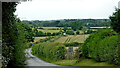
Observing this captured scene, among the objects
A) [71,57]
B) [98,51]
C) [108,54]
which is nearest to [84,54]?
[71,57]

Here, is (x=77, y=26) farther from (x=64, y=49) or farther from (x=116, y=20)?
(x=116, y=20)

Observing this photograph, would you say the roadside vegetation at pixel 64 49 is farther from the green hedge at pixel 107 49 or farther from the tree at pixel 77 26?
the tree at pixel 77 26

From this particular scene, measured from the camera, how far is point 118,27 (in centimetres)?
2138

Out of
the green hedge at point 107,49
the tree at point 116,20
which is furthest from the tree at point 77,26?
the tree at point 116,20

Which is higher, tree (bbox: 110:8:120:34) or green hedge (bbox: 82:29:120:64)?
tree (bbox: 110:8:120:34)

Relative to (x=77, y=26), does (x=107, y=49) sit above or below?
below

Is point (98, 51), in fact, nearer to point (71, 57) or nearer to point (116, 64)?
point (116, 64)

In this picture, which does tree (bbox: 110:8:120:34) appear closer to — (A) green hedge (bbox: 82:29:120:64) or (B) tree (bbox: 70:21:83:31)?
(A) green hedge (bbox: 82:29:120:64)

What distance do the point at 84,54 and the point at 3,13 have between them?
86.4 ft

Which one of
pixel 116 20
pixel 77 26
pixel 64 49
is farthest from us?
pixel 77 26

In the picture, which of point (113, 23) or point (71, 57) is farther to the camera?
point (71, 57)

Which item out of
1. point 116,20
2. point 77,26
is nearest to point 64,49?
point 116,20

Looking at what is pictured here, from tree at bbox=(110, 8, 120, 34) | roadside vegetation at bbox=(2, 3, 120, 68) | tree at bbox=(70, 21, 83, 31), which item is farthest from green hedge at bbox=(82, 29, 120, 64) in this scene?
tree at bbox=(70, 21, 83, 31)

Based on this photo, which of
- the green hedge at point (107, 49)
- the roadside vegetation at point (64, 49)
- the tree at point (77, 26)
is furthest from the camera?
the tree at point (77, 26)
